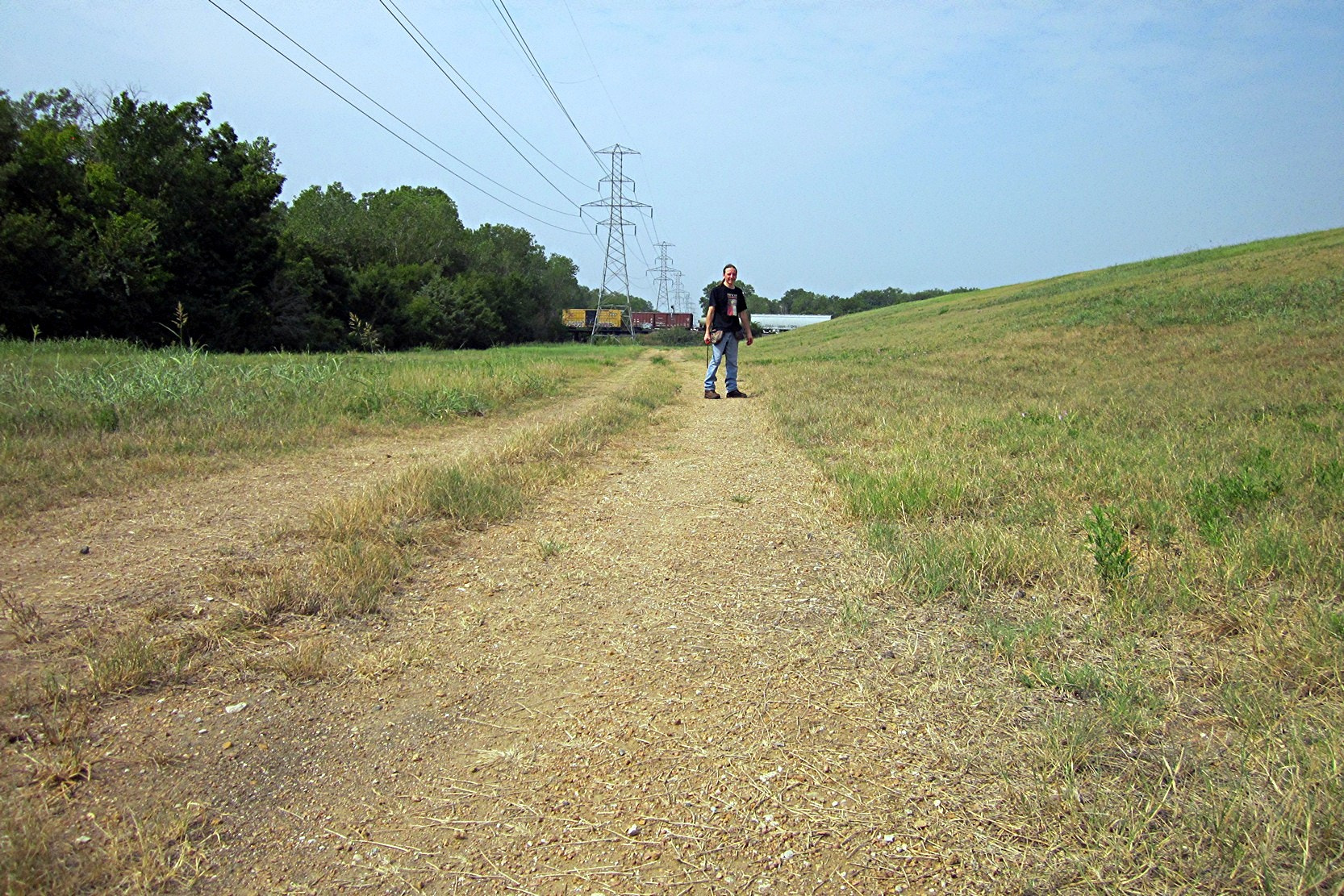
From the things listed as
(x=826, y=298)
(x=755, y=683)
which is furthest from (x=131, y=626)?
(x=826, y=298)

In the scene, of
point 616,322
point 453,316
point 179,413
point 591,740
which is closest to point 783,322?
point 616,322

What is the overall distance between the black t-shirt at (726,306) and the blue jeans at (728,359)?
0.16m

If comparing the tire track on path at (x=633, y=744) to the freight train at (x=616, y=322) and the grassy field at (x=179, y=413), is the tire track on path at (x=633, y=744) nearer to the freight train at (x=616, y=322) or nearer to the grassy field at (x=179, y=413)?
the grassy field at (x=179, y=413)

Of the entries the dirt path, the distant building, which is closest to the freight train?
the distant building

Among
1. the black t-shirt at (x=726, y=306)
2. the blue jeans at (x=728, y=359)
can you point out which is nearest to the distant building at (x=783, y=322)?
the blue jeans at (x=728, y=359)

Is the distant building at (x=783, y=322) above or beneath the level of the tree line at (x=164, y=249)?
beneath

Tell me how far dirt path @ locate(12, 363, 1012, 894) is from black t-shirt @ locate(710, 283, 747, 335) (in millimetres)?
9155

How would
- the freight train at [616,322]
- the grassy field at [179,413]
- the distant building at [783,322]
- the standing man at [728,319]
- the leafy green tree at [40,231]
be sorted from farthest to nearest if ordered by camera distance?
the distant building at [783,322]
the freight train at [616,322]
the leafy green tree at [40,231]
the standing man at [728,319]
the grassy field at [179,413]

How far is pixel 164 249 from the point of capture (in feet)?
103

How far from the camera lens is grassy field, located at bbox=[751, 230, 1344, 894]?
1.96 metres

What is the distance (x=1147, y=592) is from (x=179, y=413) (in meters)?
8.73

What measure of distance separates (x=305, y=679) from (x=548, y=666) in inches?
34.2

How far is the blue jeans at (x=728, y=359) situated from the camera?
13445 millimetres

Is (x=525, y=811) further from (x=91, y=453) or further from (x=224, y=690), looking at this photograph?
(x=91, y=453)
